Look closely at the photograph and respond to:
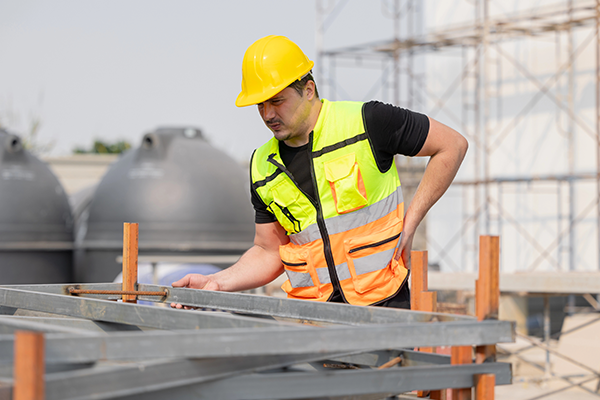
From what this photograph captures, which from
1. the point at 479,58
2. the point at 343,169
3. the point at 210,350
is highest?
the point at 479,58

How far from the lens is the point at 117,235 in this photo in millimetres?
8141

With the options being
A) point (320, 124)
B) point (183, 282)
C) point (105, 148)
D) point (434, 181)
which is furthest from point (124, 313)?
point (105, 148)

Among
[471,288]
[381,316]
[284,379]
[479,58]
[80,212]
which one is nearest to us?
[284,379]

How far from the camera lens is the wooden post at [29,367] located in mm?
1099

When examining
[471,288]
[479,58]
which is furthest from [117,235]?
[479,58]

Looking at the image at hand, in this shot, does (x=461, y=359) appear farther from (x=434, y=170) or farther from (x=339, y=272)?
(x=434, y=170)

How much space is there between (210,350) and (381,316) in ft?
2.35

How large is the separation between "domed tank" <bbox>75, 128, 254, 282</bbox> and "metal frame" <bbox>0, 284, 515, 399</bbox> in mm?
5938

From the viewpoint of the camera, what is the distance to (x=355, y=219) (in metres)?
2.60

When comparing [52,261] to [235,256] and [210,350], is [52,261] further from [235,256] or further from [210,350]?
[210,350]

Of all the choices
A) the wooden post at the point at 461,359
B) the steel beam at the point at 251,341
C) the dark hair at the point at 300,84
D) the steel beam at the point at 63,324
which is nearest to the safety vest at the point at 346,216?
the dark hair at the point at 300,84

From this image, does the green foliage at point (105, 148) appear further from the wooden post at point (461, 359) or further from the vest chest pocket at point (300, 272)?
the wooden post at point (461, 359)

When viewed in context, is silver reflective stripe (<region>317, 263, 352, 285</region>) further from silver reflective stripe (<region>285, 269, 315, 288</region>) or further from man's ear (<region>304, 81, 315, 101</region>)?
man's ear (<region>304, 81, 315, 101</region>)

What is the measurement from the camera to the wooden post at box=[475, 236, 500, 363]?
1.64m
